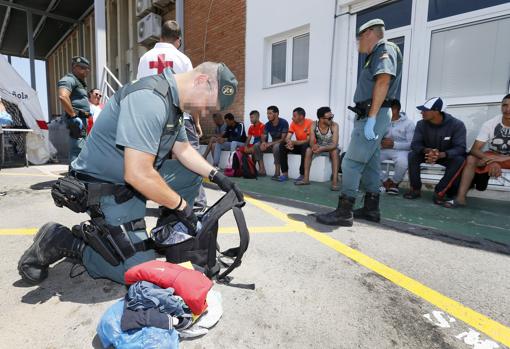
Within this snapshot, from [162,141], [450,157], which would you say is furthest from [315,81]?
[162,141]

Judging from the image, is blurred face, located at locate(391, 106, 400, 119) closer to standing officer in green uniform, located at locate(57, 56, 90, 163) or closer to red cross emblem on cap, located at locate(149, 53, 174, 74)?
red cross emblem on cap, located at locate(149, 53, 174, 74)

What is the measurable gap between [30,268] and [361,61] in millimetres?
5553

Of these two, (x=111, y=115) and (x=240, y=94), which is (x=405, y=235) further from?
(x=240, y=94)

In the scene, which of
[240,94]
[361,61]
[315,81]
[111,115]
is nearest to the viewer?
[111,115]

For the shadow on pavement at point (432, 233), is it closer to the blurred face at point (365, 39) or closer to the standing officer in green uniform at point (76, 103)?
the blurred face at point (365, 39)

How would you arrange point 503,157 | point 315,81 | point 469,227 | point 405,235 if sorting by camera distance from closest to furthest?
point 405,235
point 469,227
point 503,157
point 315,81

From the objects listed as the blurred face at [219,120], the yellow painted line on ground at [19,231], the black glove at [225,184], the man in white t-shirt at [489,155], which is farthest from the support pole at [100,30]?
the man in white t-shirt at [489,155]

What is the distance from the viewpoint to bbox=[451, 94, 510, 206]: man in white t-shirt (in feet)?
11.7

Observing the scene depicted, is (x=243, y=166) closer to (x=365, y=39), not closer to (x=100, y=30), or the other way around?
(x=365, y=39)

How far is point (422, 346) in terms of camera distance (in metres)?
1.29

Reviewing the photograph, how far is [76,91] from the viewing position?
430 cm

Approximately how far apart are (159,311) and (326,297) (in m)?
0.91

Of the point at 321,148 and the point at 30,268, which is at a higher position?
the point at 321,148

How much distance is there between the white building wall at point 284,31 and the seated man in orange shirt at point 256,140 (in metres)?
0.53
